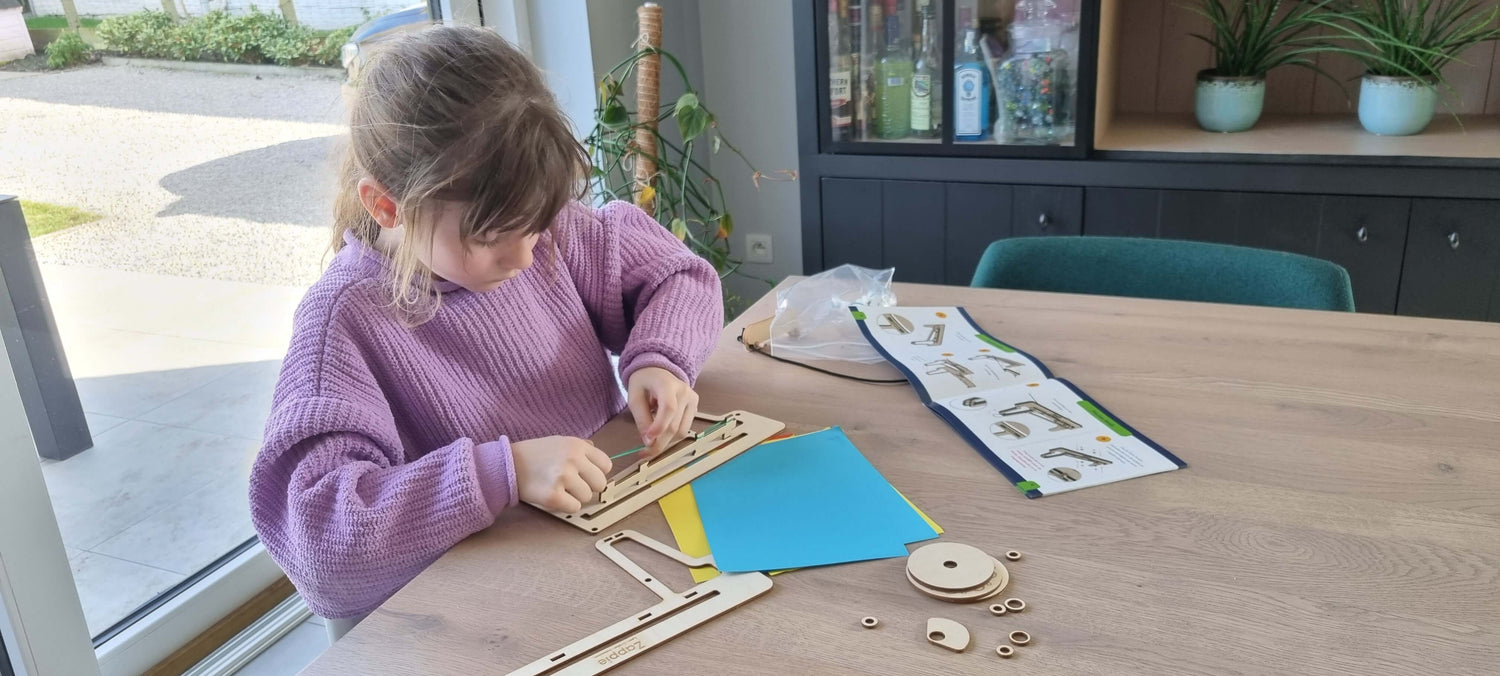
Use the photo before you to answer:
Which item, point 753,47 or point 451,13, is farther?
point 753,47

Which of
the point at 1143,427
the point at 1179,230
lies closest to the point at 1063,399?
the point at 1143,427

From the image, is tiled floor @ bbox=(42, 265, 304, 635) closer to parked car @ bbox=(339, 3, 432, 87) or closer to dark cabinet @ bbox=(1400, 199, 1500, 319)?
parked car @ bbox=(339, 3, 432, 87)

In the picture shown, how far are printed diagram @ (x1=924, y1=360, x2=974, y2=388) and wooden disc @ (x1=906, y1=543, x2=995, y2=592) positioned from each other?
33 centimetres

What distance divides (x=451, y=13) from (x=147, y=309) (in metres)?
0.84

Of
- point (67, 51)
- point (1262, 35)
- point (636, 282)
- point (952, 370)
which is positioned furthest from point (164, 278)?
point (1262, 35)

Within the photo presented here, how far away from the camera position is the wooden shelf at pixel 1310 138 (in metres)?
1.94

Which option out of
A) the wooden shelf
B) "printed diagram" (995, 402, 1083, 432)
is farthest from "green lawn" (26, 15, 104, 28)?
the wooden shelf

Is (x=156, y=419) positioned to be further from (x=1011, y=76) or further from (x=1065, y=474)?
(x=1011, y=76)

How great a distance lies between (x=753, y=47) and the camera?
270cm

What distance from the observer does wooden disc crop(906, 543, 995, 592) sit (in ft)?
2.41

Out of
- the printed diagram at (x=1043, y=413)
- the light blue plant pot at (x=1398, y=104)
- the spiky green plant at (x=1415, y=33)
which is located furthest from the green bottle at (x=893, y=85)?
the printed diagram at (x=1043, y=413)

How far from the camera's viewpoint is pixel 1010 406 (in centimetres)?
103

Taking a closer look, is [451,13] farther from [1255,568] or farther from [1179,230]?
[1255,568]

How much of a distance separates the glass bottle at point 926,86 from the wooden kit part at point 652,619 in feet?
5.36
